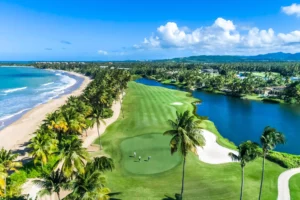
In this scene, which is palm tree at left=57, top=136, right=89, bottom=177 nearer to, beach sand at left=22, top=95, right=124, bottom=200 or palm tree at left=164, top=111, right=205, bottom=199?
beach sand at left=22, top=95, right=124, bottom=200

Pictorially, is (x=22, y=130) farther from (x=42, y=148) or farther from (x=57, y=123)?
(x=42, y=148)

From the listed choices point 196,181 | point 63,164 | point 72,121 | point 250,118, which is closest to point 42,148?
point 72,121

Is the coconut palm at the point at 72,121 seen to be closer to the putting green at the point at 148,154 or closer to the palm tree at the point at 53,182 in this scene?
the putting green at the point at 148,154

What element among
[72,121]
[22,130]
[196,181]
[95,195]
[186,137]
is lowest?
[22,130]

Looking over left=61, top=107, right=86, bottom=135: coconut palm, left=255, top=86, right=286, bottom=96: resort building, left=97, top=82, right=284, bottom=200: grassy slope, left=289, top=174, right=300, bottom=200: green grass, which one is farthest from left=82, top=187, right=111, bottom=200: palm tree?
left=255, top=86, right=286, bottom=96: resort building

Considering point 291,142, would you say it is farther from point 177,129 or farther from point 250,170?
point 177,129

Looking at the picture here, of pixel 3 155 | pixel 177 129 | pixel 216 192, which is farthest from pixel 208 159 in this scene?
pixel 3 155

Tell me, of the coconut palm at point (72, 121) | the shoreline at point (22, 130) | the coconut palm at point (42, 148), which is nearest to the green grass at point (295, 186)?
the coconut palm at point (42, 148)
